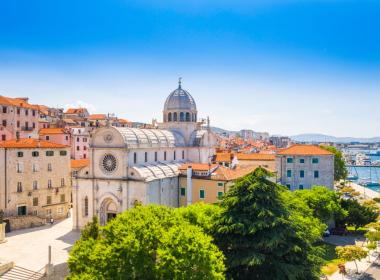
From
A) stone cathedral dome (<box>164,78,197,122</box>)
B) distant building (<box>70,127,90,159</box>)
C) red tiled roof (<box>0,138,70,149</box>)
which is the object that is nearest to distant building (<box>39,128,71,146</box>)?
distant building (<box>70,127,90,159</box>)

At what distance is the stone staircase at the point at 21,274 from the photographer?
3138 cm

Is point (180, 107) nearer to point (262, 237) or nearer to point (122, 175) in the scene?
point (122, 175)

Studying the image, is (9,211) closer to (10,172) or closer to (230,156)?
(10,172)

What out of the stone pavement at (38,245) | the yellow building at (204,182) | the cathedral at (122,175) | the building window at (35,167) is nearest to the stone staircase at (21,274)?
the stone pavement at (38,245)

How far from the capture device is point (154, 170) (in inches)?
1838

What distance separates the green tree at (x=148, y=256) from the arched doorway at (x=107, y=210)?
77.1 feet

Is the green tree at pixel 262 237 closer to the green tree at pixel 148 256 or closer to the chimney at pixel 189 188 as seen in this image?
the green tree at pixel 148 256

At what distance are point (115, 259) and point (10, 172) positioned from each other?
31.2 metres

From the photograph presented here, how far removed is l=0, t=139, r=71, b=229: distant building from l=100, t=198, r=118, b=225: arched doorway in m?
9.13

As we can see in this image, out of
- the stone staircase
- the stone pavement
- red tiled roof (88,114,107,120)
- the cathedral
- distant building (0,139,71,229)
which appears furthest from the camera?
red tiled roof (88,114,107,120)

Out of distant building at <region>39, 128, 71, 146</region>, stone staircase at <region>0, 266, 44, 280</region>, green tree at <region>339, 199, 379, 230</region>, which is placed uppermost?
distant building at <region>39, 128, 71, 146</region>

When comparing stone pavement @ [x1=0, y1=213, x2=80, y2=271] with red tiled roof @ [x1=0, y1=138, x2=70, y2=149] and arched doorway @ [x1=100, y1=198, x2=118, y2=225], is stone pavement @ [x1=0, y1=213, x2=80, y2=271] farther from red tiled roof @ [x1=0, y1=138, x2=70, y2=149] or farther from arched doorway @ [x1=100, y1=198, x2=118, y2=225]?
red tiled roof @ [x1=0, y1=138, x2=70, y2=149]

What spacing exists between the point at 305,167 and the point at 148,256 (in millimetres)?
35928

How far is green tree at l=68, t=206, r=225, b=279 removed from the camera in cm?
1984
